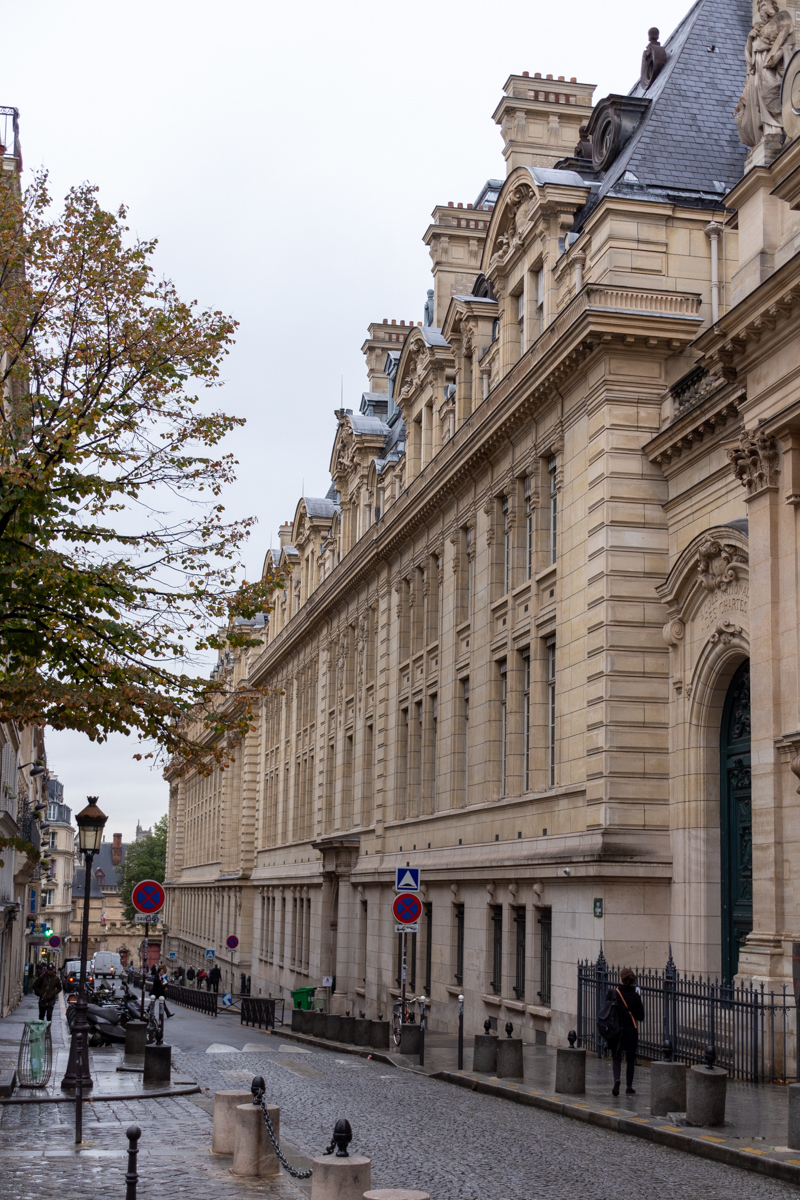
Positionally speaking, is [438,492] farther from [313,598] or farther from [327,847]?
[313,598]

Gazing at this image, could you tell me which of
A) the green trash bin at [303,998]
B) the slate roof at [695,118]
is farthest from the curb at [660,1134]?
the green trash bin at [303,998]

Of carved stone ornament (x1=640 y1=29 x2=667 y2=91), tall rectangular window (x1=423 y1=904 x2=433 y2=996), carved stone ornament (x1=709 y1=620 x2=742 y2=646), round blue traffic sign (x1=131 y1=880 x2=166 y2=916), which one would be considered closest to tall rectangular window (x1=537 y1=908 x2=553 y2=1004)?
carved stone ornament (x1=709 y1=620 x2=742 y2=646)

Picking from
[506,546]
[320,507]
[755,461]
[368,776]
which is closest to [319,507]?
[320,507]

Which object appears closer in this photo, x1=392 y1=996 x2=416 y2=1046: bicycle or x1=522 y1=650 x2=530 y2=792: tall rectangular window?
x1=392 y1=996 x2=416 y2=1046: bicycle

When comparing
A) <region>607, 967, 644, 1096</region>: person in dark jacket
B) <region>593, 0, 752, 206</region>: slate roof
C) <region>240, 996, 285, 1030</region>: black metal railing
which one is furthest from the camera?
<region>240, 996, 285, 1030</region>: black metal railing

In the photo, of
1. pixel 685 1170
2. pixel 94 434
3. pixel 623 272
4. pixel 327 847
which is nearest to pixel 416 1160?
pixel 685 1170

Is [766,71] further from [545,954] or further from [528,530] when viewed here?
[545,954]

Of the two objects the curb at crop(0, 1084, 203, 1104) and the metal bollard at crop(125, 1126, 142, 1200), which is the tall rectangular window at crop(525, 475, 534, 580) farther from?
the metal bollard at crop(125, 1126, 142, 1200)

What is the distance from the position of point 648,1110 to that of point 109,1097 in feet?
22.5

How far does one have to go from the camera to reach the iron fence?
18.4m

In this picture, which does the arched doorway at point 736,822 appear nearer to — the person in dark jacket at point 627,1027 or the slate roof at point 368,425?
the person in dark jacket at point 627,1027

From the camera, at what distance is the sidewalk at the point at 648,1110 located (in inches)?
510

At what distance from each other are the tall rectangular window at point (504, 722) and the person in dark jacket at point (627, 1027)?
12.8 meters

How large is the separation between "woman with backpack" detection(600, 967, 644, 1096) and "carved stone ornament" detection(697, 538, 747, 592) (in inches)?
291
